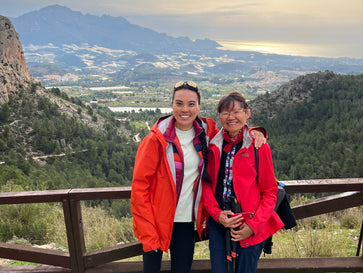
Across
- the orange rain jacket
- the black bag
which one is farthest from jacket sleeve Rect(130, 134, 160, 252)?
the black bag

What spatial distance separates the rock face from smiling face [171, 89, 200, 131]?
41.3 meters

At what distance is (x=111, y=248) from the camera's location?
7.19 feet

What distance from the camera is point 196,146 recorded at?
1.85 metres

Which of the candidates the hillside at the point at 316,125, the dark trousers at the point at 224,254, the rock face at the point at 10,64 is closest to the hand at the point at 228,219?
the dark trousers at the point at 224,254

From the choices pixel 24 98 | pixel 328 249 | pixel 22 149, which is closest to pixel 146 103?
pixel 24 98

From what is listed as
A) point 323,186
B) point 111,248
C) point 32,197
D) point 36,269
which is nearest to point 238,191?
point 323,186

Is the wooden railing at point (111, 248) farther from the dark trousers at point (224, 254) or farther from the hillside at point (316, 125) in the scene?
the hillside at point (316, 125)

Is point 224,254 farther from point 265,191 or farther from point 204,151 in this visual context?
point 204,151

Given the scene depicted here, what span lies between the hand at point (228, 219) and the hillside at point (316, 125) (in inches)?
844

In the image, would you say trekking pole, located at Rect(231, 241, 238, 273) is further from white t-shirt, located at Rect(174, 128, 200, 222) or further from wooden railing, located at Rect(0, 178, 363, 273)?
wooden railing, located at Rect(0, 178, 363, 273)

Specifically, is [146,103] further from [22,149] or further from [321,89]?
[22,149]

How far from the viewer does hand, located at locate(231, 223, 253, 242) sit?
172 centimetres

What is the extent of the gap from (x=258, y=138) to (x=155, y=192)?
2.31 ft

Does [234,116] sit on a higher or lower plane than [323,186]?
higher
